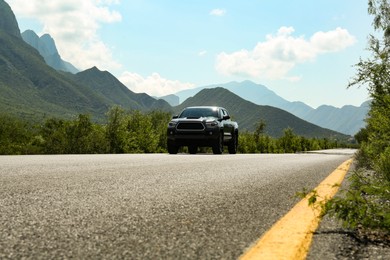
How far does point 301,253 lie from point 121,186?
2893mm

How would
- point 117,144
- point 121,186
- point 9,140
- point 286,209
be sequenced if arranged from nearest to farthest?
point 286,209 → point 121,186 → point 9,140 → point 117,144

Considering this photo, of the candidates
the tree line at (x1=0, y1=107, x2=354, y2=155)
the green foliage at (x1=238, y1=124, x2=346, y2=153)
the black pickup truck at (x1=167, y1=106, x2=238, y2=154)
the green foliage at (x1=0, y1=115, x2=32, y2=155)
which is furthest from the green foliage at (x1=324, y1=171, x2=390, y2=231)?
the green foliage at (x1=238, y1=124, x2=346, y2=153)

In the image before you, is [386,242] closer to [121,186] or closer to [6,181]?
[121,186]

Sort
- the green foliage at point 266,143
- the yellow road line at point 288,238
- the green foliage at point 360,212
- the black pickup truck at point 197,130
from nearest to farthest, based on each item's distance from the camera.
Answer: the yellow road line at point 288,238 < the green foliage at point 360,212 < the black pickup truck at point 197,130 < the green foliage at point 266,143

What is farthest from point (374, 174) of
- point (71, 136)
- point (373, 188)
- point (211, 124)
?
point (71, 136)

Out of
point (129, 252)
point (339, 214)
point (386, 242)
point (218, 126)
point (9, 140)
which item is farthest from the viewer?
point (9, 140)

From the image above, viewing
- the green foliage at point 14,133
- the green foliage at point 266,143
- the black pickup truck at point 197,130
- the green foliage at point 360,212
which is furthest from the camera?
the green foliage at point 266,143

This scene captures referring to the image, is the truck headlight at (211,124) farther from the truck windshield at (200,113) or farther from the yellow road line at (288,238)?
the yellow road line at (288,238)

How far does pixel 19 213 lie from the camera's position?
2.92m

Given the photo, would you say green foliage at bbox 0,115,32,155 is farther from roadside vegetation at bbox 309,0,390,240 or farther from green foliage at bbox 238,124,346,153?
green foliage at bbox 238,124,346,153

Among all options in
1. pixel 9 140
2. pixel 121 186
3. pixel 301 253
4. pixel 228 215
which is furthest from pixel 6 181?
pixel 9 140

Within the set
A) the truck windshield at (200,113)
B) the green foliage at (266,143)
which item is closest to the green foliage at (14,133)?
the truck windshield at (200,113)

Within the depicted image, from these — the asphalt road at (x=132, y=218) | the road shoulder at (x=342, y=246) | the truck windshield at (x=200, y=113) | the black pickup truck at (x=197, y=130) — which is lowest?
the road shoulder at (x=342, y=246)

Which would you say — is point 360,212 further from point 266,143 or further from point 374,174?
point 266,143
